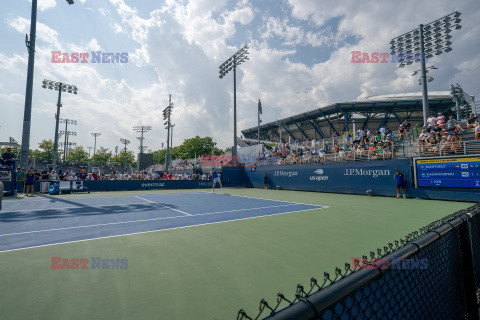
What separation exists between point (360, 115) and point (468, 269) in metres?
51.3

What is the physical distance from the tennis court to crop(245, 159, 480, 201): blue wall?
7.28 meters

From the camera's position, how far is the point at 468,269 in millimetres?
2717

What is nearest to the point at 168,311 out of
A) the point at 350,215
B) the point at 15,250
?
the point at 15,250

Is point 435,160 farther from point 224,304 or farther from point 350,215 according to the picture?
point 224,304

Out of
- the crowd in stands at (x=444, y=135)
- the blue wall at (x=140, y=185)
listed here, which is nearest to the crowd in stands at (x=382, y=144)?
the crowd in stands at (x=444, y=135)

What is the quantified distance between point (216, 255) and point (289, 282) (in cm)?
161

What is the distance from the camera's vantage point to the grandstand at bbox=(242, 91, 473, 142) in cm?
4100

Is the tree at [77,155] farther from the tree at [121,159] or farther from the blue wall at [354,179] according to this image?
the blue wall at [354,179]

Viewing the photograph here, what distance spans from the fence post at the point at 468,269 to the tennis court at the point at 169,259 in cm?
169

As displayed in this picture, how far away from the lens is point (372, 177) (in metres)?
16.9

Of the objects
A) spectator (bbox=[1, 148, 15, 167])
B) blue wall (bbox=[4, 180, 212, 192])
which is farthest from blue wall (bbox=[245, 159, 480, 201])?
spectator (bbox=[1, 148, 15, 167])

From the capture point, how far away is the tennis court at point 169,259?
2980mm

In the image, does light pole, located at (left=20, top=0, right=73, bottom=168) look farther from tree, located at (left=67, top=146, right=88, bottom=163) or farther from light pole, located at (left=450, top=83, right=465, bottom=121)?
tree, located at (left=67, top=146, right=88, bottom=163)

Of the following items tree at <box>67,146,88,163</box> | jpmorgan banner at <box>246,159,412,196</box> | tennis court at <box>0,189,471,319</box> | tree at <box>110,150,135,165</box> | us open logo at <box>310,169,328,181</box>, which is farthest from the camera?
tree at <box>110,150,135,165</box>
